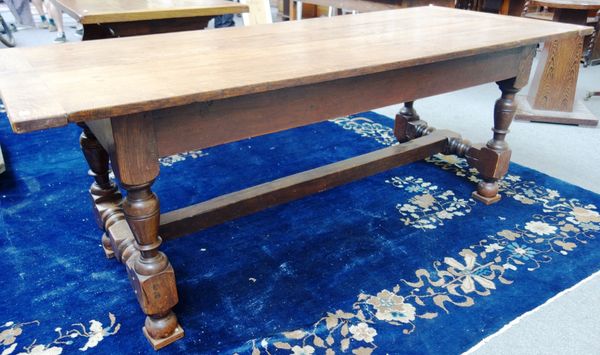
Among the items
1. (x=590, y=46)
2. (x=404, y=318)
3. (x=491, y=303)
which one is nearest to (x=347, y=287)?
(x=404, y=318)

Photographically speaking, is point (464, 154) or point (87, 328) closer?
point (87, 328)

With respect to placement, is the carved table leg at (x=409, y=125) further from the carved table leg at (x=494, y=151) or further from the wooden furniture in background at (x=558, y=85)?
the wooden furniture in background at (x=558, y=85)

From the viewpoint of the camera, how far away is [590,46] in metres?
4.61

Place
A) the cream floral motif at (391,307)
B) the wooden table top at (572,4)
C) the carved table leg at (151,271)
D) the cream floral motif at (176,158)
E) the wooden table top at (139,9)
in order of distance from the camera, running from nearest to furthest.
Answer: the carved table leg at (151,271) < the cream floral motif at (391,307) < the wooden table top at (139,9) < the cream floral motif at (176,158) < the wooden table top at (572,4)

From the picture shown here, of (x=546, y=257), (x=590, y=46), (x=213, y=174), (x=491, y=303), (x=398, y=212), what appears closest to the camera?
(x=491, y=303)

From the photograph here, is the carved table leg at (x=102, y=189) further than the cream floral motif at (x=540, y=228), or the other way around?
the cream floral motif at (x=540, y=228)

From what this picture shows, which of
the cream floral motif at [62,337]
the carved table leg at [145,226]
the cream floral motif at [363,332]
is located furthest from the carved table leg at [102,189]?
the cream floral motif at [363,332]

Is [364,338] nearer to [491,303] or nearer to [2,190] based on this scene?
[491,303]

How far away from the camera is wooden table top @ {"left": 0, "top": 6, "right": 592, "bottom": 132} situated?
953 millimetres

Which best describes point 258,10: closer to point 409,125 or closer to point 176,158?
point 176,158

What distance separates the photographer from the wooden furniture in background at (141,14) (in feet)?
6.85

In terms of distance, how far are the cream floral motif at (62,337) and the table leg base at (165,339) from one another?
0.39 ft

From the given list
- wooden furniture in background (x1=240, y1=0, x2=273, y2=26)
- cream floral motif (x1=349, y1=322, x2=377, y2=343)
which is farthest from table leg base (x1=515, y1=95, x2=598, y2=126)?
cream floral motif (x1=349, y1=322, x2=377, y2=343)

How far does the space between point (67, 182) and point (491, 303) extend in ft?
6.31
